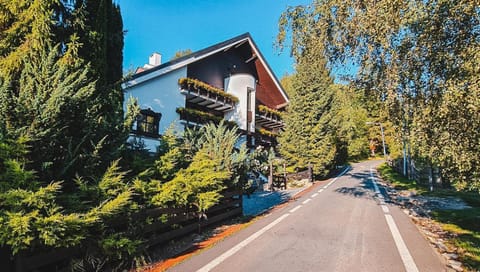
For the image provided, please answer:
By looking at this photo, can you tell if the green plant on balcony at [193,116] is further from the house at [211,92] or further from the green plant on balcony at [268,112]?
the green plant on balcony at [268,112]

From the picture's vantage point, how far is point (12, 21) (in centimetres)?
488

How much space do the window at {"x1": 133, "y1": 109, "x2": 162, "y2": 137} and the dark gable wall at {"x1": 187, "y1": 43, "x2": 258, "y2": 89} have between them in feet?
14.2

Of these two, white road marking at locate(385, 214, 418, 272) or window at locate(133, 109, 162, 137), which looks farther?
window at locate(133, 109, 162, 137)

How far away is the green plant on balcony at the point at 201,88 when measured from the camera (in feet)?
55.2

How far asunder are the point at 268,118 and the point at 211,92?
8.12 meters

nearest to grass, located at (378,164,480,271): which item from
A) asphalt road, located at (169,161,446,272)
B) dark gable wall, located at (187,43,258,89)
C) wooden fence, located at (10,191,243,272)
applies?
asphalt road, located at (169,161,446,272)

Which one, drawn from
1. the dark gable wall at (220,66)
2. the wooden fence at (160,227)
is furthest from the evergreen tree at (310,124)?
the wooden fence at (160,227)

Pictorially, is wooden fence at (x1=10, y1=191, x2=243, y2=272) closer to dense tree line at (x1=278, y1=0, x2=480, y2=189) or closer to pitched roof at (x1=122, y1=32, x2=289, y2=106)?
dense tree line at (x1=278, y1=0, x2=480, y2=189)

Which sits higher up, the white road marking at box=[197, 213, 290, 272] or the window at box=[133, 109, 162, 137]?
the window at box=[133, 109, 162, 137]

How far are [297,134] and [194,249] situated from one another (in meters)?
18.5

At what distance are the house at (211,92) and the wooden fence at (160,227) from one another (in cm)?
551

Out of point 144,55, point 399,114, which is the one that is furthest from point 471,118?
point 144,55

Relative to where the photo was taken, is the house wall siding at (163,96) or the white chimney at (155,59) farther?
the white chimney at (155,59)

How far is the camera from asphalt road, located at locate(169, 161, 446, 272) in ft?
14.5
